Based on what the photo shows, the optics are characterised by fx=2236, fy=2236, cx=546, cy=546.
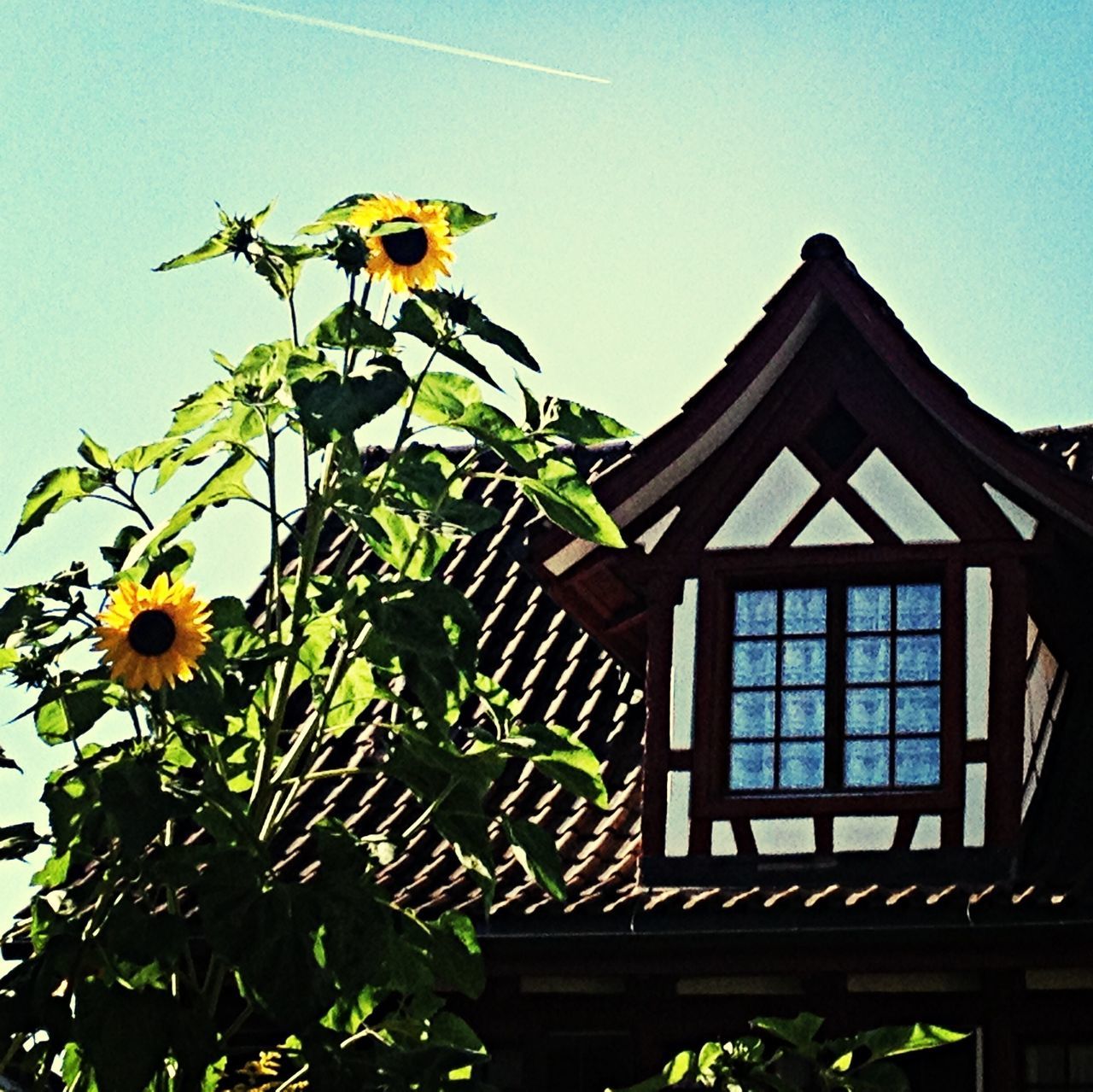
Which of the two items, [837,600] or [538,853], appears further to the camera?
[837,600]

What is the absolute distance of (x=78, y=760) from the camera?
604cm

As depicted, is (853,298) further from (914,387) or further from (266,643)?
(266,643)

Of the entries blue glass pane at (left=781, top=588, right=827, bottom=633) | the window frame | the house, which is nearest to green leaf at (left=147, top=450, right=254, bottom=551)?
the house

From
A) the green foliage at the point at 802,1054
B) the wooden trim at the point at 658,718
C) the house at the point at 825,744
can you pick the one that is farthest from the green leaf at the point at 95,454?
the wooden trim at the point at 658,718

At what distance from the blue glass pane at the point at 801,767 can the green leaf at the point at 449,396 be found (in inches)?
181

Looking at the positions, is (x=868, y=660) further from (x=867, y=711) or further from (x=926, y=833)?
(x=926, y=833)

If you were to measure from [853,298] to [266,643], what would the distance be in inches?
224

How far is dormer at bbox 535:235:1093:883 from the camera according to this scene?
34.4 feet

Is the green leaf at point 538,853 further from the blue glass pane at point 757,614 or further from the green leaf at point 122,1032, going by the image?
the blue glass pane at point 757,614

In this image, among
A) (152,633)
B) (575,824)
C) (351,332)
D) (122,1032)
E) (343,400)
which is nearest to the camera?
(122,1032)

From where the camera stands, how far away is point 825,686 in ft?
35.0

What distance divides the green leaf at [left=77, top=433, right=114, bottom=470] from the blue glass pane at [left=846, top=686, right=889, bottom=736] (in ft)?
16.4

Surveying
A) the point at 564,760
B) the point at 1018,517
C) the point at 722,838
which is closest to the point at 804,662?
the point at 722,838

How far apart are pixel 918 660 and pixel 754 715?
0.83m
